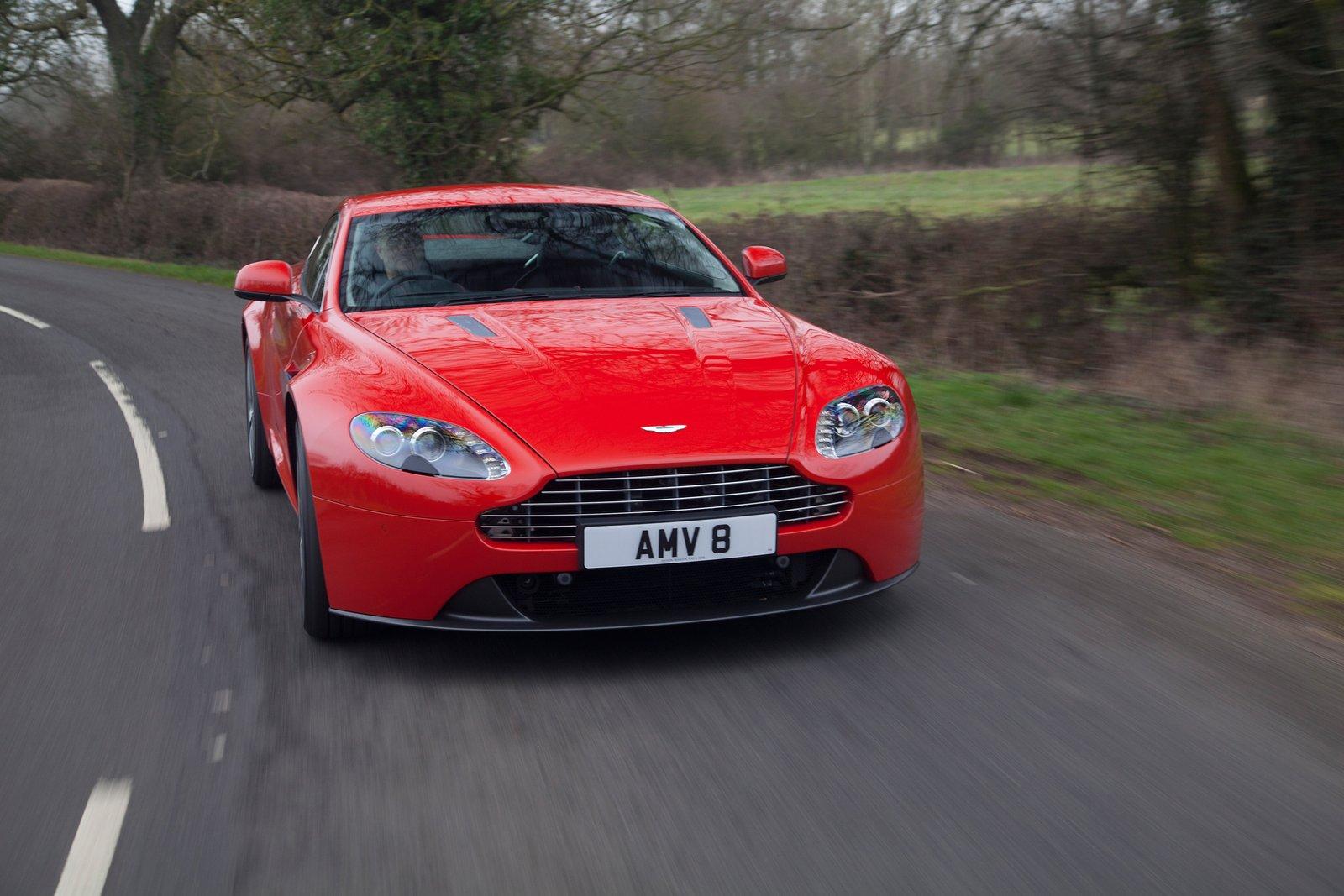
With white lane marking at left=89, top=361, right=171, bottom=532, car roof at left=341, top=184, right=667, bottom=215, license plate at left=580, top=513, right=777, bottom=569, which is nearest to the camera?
license plate at left=580, top=513, right=777, bottom=569

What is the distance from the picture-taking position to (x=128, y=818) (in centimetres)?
281

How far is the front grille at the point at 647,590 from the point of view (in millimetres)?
3611

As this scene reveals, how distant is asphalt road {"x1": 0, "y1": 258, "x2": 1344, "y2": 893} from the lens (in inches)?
103

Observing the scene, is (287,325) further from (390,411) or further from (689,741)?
(689,741)

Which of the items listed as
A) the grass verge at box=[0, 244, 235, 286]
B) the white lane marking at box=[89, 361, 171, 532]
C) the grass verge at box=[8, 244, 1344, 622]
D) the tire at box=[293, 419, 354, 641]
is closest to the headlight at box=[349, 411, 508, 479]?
the tire at box=[293, 419, 354, 641]

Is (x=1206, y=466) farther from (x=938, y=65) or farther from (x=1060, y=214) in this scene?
(x=938, y=65)

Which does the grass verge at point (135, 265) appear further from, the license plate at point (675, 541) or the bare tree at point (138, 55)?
the license plate at point (675, 541)

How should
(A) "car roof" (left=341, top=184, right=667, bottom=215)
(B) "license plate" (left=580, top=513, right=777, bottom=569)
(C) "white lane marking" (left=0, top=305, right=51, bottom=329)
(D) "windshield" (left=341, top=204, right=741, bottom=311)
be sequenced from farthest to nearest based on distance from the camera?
(C) "white lane marking" (left=0, top=305, right=51, bottom=329) → (A) "car roof" (left=341, top=184, right=667, bottom=215) → (D) "windshield" (left=341, top=204, right=741, bottom=311) → (B) "license plate" (left=580, top=513, right=777, bottom=569)

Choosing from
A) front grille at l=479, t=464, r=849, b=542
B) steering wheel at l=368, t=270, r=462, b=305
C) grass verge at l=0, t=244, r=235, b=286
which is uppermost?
steering wheel at l=368, t=270, r=462, b=305

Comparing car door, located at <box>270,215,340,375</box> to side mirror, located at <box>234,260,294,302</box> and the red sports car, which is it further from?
the red sports car

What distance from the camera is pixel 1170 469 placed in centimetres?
623

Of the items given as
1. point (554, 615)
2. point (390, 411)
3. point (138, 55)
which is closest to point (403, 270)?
point (390, 411)

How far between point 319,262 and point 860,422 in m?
2.81

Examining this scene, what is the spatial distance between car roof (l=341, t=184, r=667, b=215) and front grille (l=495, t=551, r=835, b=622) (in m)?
2.36
